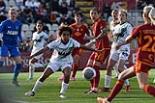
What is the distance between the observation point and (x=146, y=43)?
1068 centimetres

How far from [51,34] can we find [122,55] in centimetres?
1453

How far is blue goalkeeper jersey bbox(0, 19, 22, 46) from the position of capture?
57.5 ft

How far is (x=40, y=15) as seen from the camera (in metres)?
31.2

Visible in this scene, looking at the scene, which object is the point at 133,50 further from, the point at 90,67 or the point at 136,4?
the point at 90,67

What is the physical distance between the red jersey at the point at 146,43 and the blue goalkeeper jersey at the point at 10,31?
7.46 meters

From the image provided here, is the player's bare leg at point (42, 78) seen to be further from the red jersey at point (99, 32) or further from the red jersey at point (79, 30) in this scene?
the red jersey at point (79, 30)

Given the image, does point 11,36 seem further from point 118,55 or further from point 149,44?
point 149,44

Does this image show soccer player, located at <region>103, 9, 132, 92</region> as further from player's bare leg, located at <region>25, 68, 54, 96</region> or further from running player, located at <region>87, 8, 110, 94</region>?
player's bare leg, located at <region>25, 68, 54, 96</region>

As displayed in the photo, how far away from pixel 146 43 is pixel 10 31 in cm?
763

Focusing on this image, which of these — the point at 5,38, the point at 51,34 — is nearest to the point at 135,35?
the point at 5,38

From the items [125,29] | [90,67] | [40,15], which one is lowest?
[90,67]

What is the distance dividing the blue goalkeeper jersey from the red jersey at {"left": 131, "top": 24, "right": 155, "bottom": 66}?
746 centimetres

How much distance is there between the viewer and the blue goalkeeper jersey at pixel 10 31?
1752cm

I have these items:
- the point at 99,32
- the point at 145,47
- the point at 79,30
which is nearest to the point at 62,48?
the point at 99,32
